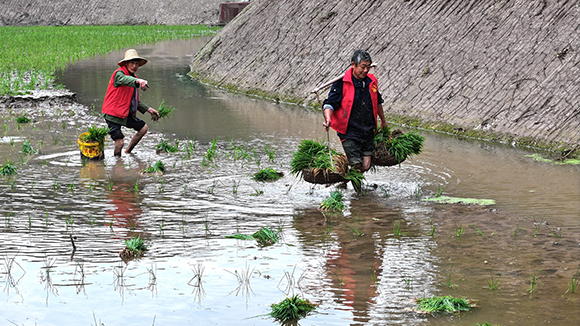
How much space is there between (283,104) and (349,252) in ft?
29.7

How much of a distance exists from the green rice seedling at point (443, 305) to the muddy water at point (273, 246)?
0.07m

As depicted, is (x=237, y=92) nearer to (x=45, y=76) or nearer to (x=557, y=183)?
(x=45, y=76)

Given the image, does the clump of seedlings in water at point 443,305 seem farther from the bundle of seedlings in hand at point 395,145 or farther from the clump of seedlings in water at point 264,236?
the bundle of seedlings in hand at point 395,145

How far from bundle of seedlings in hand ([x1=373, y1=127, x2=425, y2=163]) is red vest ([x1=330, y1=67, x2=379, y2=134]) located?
0.32 m

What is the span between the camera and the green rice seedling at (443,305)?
3932 mm

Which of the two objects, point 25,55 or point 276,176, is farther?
point 25,55

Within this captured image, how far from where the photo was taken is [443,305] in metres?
3.95

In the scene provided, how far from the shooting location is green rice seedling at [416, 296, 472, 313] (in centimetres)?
393

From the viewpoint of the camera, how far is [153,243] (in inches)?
206

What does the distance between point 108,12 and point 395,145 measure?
51.2m

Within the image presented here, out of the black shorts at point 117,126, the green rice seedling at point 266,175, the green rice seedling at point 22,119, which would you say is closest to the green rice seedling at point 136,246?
the green rice seedling at point 266,175

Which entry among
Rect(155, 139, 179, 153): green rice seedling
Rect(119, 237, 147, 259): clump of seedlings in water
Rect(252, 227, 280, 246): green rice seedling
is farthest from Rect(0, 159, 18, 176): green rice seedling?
Rect(252, 227, 280, 246): green rice seedling

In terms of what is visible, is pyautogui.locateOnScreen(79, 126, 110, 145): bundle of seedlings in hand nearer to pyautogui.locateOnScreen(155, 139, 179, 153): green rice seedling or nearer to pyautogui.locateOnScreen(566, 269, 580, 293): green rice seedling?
pyautogui.locateOnScreen(155, 139, 179, 153): green rice seedling

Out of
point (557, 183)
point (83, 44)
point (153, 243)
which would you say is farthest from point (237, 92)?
point (83, 44)
